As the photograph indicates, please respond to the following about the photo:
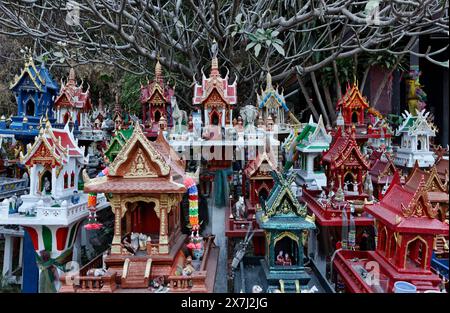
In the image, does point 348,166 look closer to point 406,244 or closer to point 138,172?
point 406,244

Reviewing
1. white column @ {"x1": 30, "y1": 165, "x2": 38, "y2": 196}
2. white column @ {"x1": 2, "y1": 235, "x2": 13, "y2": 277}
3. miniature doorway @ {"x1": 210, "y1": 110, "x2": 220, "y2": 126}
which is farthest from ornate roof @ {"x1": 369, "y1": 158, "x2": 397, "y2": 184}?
white column @ {"x1": 2, "y1": 235, "x2": 13, "y2": 277}

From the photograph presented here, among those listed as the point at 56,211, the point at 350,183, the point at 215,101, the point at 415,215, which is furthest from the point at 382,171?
the point at 56,211

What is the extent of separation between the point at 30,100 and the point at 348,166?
1083cm

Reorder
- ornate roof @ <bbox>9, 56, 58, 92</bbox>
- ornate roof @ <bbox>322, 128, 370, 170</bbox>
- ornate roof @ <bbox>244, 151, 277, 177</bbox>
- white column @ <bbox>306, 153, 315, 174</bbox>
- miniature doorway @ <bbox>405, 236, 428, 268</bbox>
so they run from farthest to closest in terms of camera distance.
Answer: ornate roof @ <bbox>9, 56, 58, 92</bbox>
white column @ <bbox>306, 153, 315, 174</bbox>
ornate roof @ <bbox>322, 128, 370, 170</bbox>
ornate roof @ <bbox>244, 151, 277, 177</bbox>
miniature doorway @ <bbox>405, 236, 428, 268</bbox>

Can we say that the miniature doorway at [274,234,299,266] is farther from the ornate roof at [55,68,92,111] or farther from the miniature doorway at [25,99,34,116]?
the miniature doorway at [25,99,34,116]

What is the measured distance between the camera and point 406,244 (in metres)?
7.83

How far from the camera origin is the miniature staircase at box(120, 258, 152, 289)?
8.12 meters

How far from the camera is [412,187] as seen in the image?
8.40 meters

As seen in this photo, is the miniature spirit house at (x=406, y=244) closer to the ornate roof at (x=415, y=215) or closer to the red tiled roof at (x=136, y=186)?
the ornate roof at (x=415, y=215)

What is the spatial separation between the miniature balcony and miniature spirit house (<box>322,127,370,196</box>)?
7.30 metres

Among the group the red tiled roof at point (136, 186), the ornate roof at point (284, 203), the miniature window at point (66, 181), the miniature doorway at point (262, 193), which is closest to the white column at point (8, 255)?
the miniature window at point (66, 181)

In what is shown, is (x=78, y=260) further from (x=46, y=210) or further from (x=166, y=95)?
(x=166, y=95)

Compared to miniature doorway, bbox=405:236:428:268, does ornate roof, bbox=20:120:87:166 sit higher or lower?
higher
